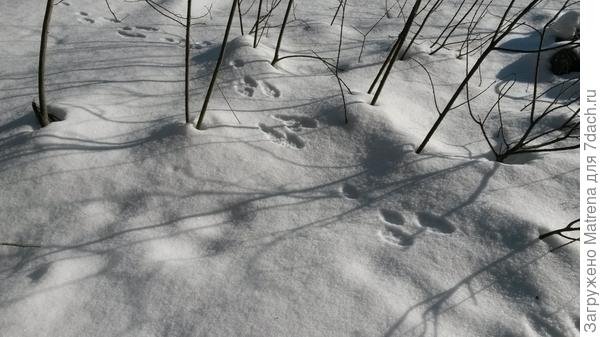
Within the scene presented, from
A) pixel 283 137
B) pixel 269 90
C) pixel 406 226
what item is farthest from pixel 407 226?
pixel 269 90

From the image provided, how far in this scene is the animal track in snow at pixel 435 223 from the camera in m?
1.25

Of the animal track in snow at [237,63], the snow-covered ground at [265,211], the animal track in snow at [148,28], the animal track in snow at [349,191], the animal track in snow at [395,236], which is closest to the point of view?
the snow-covered ground at [265,211]

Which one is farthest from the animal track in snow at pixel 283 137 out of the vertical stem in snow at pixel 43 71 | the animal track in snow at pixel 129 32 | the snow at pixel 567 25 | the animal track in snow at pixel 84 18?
the snow at pixel 567 25

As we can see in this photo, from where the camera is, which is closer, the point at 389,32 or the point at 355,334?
the point at 355,334

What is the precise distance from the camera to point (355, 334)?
1003 millimetres

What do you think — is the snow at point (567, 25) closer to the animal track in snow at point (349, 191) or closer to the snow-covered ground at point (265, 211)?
the snow-covered ground at point (265, 211)

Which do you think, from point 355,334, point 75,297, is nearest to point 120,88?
point 75,297

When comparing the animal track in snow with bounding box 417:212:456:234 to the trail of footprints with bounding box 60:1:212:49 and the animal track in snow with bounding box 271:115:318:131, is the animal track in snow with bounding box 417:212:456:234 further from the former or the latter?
the trail of footprints with bounding box 60:1:212:49

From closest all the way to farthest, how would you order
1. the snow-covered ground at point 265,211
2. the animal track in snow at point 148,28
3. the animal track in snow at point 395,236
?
the snow-covered ground at point 265,211
the animal track in snow at point 395,236
the animal track in snow at point 148,28

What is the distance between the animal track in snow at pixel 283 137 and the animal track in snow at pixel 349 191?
23 centimetres

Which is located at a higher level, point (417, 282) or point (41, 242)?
point (417, 282)

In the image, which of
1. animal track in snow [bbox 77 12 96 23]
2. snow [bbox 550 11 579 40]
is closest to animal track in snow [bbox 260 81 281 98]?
animal track in snow [bbox 77 12 96 23]

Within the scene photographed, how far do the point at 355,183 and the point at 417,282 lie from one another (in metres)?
0.38

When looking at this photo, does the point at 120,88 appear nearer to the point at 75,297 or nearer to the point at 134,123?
the point at 134,123
